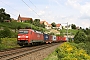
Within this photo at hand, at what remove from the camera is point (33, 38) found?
35438 millimetres

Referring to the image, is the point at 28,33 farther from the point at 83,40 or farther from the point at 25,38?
the point at 83,40

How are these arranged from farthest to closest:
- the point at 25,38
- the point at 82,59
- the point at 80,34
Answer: the point at 80,34, the point at 25,38, the point at 82,59

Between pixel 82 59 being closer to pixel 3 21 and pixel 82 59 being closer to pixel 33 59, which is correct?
pixel 33 59

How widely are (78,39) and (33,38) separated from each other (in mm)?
12079

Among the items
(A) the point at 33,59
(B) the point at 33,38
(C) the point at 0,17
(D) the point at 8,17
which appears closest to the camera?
(A) the point at 33,59

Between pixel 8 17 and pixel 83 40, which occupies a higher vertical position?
pixel 8 17

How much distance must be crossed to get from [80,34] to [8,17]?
6878 cm

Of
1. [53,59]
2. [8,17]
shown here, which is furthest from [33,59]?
[8,17]

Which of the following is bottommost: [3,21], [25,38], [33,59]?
[33,59]

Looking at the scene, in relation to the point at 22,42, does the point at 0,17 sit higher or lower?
higher

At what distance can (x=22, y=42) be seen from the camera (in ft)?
107

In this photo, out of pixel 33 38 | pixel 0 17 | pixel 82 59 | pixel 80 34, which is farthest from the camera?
pixel 0 17

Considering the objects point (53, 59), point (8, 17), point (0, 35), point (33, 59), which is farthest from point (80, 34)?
point (8, 17)

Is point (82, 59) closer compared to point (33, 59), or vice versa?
point (82, 59)
